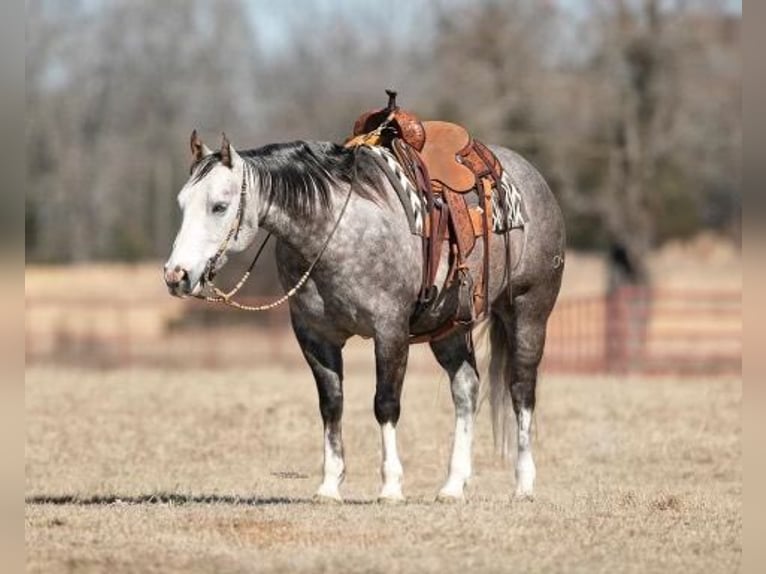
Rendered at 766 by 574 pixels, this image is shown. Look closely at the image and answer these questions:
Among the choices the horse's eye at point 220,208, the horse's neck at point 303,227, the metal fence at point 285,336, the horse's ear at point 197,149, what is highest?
the horse's ear at point 197,149

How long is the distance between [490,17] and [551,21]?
1.80 metres

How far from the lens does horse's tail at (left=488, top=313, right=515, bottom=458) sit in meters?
9.71

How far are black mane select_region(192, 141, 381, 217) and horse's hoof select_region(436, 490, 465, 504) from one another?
180cm

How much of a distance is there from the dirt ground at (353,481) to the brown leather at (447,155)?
6.20ft

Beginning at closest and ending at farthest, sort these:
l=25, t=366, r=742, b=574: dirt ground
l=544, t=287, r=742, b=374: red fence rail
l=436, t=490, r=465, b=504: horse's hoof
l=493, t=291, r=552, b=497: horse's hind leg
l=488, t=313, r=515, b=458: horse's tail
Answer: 1. l=25, t=366, r=742, b=574: dirt ground
2. l=436, t=490, r=465, b=504: horse's hoof
3. l=493, t=291, r=552, b=497: horse's hind leg
4. l=488, t=313, r=515, b=458: horse's tail
5. l=544, t=287, r=742, b=374: red fence rail

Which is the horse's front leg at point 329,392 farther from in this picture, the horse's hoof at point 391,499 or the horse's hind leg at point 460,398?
the horse's hind leg at point 460,398

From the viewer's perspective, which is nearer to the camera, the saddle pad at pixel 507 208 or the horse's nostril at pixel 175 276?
the horse's nostril at pixel 175 276

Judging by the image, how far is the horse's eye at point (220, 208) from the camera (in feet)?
26.0

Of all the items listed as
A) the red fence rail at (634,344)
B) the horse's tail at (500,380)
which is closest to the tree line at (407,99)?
the red fence rail at (634,344)

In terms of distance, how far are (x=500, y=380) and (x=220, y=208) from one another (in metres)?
2.62

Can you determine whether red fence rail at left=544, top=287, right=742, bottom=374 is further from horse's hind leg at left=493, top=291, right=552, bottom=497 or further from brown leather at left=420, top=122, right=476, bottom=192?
brown leather at left=420, top=122, right=476, bottom=192

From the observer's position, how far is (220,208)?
7938mm

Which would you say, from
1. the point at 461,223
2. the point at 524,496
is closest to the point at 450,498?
the point at 524,496

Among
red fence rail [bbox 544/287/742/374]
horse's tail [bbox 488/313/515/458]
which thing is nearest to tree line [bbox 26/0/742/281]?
red fence rail [bbox 544/287/742/374]
